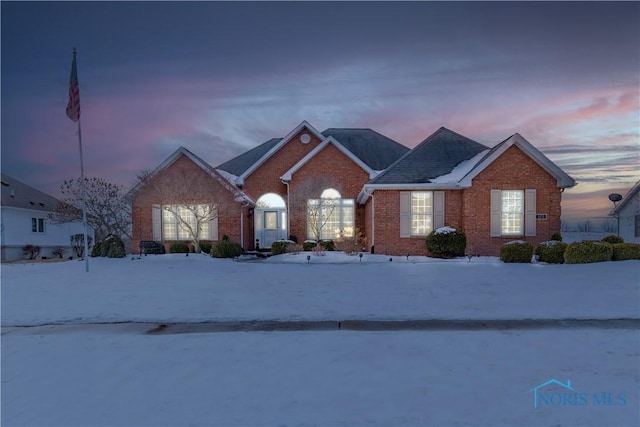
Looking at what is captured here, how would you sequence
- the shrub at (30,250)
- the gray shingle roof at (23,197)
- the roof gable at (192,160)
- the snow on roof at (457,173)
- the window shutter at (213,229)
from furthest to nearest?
1. the gray shingle roof at (23,197)
2. the shrub at (30,250)
3. the window shutter at (213,229)
4. the roof gable at (192,160)
5. the snow on roof at (457,173)

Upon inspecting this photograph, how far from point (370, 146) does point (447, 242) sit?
13.5 metres

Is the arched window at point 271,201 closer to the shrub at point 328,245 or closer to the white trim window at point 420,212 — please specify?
the shrub at point 328,245

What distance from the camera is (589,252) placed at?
1453 centimetres

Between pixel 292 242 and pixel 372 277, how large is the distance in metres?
9.83

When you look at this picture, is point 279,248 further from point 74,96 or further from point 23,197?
point 23,197

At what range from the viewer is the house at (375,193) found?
1861 centimetres

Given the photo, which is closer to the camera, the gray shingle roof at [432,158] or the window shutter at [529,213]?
the window shutter at [529,213]

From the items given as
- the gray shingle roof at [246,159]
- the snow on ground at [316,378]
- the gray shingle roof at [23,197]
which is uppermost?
the gray shingle roof at [246,159]

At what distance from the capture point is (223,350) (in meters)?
6.10

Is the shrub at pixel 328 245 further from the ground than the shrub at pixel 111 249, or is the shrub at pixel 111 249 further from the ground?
the shrub at pixel 111 249

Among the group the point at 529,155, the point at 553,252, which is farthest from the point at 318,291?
the point at 529,155

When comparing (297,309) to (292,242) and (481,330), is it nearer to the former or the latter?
(481,330)

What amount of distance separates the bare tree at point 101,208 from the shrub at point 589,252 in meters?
22.1

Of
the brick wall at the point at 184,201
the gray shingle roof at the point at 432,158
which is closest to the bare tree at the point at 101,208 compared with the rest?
the brick wall at the point at 184,201
